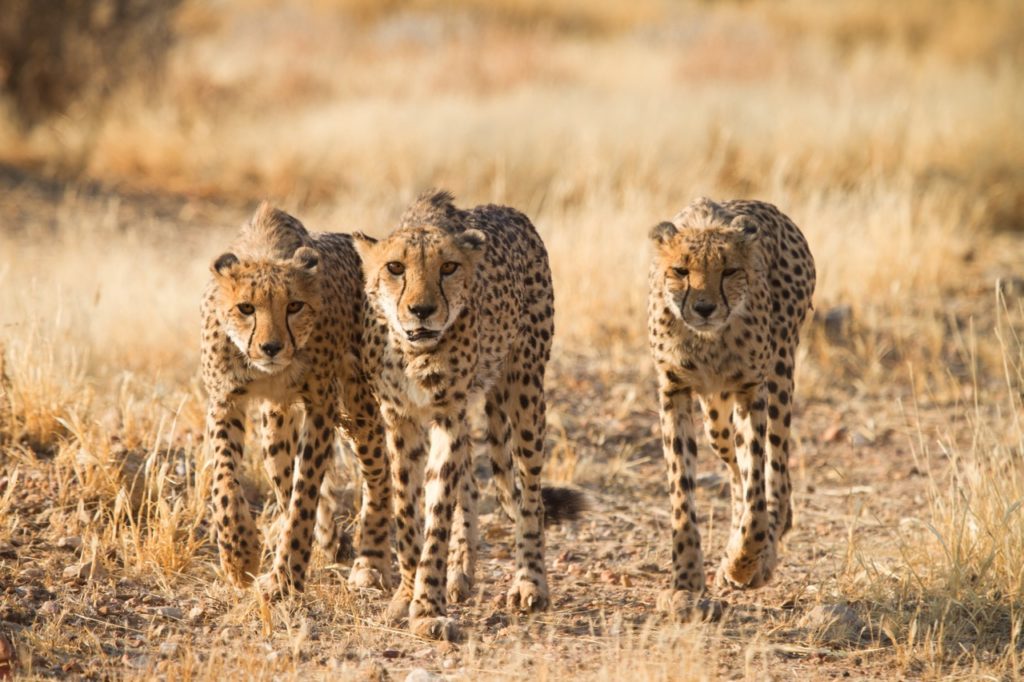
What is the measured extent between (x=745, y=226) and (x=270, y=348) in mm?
1546

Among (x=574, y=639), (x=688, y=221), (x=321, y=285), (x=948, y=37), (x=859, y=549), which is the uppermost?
(x=948, y=37)

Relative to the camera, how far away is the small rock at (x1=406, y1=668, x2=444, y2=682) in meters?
3.72

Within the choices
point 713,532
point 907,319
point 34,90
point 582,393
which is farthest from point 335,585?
point 34,90

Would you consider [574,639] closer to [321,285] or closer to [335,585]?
[335,585]

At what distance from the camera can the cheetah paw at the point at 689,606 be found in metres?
4.20

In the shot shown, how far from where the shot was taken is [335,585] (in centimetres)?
446

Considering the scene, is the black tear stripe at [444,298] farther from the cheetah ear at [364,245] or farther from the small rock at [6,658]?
the small rock at [6,658]

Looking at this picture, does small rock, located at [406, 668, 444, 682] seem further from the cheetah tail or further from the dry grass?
the cheetah tail

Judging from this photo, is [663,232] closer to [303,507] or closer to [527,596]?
[527,596]

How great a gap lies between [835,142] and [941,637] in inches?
275

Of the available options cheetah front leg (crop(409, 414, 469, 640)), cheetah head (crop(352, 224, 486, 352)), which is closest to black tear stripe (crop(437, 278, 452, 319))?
cheetah head (crop(352, 224, 486, 352))

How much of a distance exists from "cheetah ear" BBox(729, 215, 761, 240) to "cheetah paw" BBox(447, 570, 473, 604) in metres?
1.38

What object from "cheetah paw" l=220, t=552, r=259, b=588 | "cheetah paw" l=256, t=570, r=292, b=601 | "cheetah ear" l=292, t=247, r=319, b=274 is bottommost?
"cheetah paw" l=256, t=570, r=292, b=601

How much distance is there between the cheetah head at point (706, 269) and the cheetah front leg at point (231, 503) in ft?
4.49
